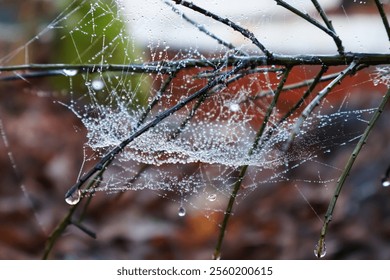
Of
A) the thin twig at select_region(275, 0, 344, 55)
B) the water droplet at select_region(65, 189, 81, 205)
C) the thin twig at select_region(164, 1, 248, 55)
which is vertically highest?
the thin twig at select_region(164, 1, 248, 55)

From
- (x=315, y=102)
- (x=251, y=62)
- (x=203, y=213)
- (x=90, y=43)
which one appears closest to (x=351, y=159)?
(x=315, y=102)

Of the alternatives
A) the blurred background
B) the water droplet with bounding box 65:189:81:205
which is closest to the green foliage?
the blurred background

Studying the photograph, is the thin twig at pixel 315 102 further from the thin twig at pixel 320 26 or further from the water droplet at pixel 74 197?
the water droplet at pixel 74 197

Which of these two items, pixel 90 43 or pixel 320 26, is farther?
pixel 90 43

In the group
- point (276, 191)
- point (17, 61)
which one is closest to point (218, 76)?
point (276, 191)

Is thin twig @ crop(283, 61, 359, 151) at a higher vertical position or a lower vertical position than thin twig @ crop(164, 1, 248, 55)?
lower

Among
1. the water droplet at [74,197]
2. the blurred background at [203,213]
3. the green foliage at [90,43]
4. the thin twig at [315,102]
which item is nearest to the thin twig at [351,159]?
the thin twig at [315,102]

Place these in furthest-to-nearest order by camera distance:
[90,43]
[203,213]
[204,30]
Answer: [90,43], [203,213], [204,30]

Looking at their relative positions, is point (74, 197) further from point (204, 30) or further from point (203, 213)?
point (203, 213)

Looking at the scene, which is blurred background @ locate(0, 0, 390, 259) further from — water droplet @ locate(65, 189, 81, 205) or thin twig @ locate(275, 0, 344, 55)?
water droplet @ locate(65, 189, 81, 205)
